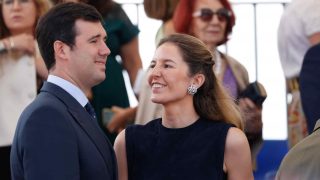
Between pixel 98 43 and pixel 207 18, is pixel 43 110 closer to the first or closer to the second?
pixel 98 43

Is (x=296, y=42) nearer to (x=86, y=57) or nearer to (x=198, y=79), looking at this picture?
(x=198, y=79)

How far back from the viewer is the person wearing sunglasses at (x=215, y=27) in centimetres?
664

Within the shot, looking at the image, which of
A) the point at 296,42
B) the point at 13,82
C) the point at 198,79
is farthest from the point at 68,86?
the point at 296,42

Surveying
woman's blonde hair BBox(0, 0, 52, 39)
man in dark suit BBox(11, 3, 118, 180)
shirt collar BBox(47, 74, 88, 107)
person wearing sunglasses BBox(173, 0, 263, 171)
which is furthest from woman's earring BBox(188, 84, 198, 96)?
woman's blonde hair BBox(0, 0, 52, 39)

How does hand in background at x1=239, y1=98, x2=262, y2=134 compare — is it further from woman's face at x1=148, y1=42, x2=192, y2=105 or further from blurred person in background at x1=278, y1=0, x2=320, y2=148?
woman's face at x1=148, y1=42, x2=192, y2=105

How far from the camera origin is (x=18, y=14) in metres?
6.44

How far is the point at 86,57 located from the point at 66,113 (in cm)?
31

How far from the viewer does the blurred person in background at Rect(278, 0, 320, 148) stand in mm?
6617

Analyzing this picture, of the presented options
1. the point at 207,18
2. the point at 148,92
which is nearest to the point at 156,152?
the point at 148,92

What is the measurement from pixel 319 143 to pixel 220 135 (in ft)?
6.64

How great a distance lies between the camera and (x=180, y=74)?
520 centimetres

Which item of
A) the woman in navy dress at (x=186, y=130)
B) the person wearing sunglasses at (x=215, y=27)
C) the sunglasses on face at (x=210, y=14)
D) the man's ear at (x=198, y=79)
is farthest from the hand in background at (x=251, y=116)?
the man's ear at (x=198, y=79)

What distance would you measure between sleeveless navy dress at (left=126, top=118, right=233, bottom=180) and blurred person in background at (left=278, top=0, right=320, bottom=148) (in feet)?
5.16

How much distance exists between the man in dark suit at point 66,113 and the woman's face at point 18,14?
1731 mm
